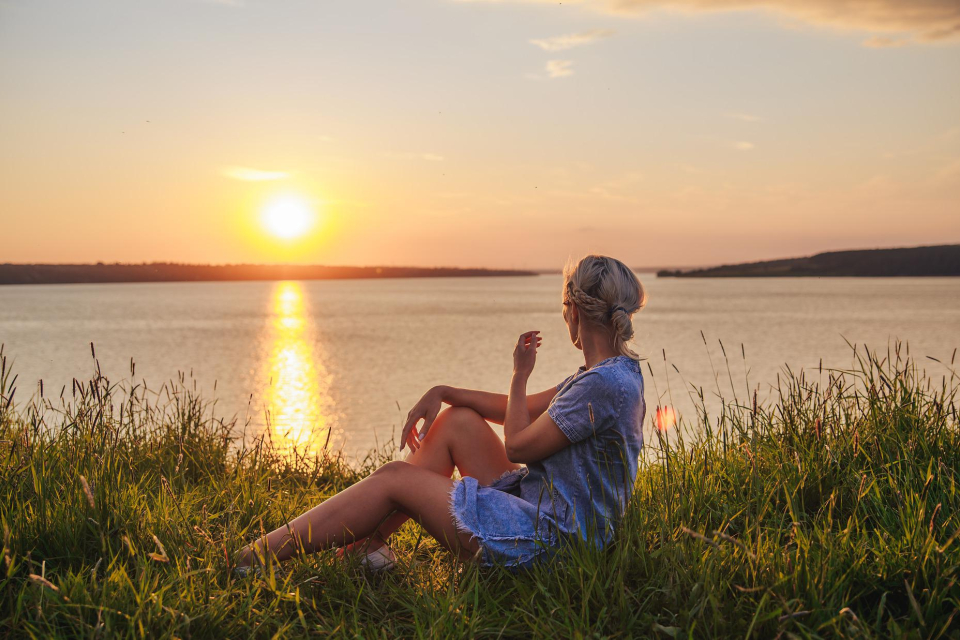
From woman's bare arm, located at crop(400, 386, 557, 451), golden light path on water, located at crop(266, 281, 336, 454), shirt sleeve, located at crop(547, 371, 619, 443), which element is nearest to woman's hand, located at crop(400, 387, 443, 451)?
woman's bare arm, located at crop(400, 386, 557, 451)

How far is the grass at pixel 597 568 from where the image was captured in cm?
231

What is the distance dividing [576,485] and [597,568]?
444 millimetres

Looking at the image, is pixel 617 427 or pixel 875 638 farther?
pixel 617 427

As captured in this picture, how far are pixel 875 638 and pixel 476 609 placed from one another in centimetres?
130

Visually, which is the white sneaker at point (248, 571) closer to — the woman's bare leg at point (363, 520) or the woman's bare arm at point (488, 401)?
the woman's bare leg at point (363, 520)

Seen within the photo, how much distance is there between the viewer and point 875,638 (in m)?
A: 2.12

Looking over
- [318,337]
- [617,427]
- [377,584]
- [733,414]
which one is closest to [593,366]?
[617,427]

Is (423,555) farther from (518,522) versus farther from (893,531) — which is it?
(893,531)

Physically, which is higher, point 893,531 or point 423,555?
point 893,531

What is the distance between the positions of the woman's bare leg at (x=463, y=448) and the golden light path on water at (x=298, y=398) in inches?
68.5

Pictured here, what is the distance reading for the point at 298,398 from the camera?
50.2ft

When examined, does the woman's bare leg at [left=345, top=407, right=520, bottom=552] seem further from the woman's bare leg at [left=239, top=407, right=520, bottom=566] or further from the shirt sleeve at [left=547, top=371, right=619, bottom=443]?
the shirt sleeve at [left=547, top=371, right=619, bottom=443]

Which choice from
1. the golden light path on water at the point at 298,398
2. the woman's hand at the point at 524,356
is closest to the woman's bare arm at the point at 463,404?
the woman's hand at the point at 524,356

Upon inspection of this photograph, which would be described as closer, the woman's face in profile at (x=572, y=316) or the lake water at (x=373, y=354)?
the woman's face in profile at (x=572, y=316)
